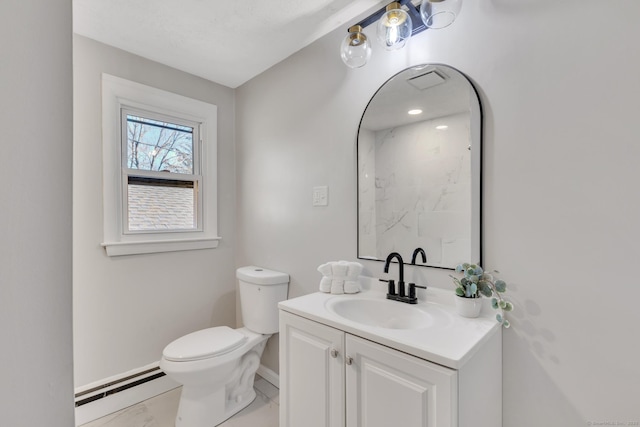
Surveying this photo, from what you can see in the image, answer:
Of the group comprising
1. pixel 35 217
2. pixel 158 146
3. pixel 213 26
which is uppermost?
pixel 213 26

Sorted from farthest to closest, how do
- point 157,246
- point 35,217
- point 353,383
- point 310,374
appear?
point 157,246, point 310,374, point 353,383, point 35,217

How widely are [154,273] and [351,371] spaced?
159cm

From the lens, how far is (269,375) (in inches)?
82.4

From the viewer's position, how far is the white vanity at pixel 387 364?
0.86 meters

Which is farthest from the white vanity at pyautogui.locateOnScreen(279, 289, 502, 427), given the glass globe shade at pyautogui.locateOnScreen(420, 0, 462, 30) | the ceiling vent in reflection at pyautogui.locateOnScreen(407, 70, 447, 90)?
the glass globe shade at pyautogui.locateOnScreen(420, 0, 462, 30)

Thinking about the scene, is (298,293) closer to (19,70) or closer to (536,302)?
(536,302)

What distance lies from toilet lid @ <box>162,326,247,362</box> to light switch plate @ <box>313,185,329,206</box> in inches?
37.3

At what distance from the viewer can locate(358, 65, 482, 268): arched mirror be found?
3.92 feet

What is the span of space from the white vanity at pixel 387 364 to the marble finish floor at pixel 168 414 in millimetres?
571

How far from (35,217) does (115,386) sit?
2.06 metres

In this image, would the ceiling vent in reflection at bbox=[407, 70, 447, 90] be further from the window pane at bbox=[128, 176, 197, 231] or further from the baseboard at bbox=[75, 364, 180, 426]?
the baseboard at bbox=[75, 364, 180, 426]

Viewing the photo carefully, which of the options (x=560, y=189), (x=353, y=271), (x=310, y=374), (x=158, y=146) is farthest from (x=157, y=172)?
(x=560, y=189)

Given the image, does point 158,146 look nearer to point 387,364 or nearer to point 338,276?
point 338,276

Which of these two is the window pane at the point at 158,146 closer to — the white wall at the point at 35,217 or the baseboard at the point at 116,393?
the baseboard at the point at 116,393
